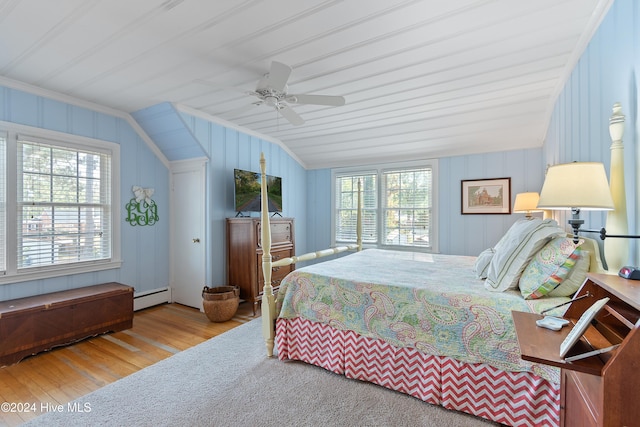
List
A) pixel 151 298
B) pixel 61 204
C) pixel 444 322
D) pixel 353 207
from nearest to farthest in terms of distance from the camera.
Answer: pixel 444 322 < pixel 61 204 < pixel 151 298 < pixel 353 207

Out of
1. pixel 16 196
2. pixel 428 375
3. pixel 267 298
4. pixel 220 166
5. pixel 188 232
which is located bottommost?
→ pixel 428 375

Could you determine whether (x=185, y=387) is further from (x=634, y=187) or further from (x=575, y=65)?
(x=575, y=65)

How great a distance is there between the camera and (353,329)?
2.13 meters

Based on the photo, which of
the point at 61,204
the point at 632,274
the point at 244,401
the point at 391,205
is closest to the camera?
the point at 632,274

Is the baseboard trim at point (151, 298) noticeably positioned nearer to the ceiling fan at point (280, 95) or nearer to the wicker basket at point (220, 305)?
the wicker basket at point (220, 305)

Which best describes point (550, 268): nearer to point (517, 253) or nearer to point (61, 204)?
point (517, 253)

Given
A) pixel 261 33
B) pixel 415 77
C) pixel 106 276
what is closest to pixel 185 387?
pixel 106 276

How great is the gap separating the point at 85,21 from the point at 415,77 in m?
2.52

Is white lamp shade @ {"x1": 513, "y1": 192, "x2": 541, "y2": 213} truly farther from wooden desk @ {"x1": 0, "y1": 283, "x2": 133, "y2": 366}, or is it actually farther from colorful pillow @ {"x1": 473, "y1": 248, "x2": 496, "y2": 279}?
wooden desk @ {"x1": 0, "y1": 283, "x2": 133, "y2": 366}

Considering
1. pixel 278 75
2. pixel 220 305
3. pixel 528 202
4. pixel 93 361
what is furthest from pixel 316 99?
pixel 93 361

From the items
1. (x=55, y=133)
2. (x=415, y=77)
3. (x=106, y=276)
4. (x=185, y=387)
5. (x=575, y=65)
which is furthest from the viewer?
(x=106, y=276)

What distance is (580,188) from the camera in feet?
4.26

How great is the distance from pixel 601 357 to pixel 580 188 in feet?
2.46

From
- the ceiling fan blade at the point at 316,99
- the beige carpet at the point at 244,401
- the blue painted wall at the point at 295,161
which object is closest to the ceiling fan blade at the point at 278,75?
the ceiling fan blade at the point at 316,99
